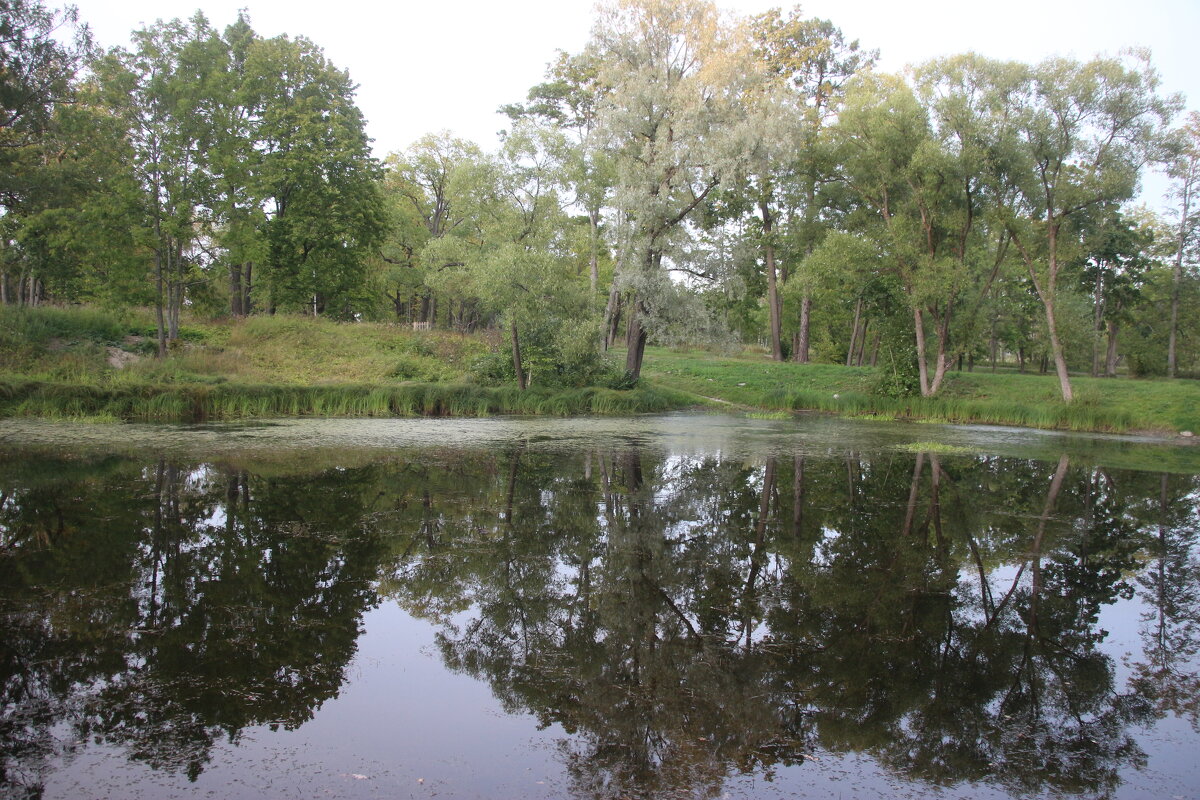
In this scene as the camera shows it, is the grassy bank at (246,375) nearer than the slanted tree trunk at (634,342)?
Yes

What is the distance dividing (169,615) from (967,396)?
26025 mm

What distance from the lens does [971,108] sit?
22344mm

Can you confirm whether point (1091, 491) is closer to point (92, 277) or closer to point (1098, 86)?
point (1098, 86)

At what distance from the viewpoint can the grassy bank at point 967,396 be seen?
21.6 metres

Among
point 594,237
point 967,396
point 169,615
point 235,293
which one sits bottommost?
point 169,615

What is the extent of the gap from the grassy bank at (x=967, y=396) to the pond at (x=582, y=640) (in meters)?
13.4

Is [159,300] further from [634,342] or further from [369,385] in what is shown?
[634,342]

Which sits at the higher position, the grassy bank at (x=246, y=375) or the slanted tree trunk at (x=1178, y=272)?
the slanted tree trunk at (x=1178, y=272)

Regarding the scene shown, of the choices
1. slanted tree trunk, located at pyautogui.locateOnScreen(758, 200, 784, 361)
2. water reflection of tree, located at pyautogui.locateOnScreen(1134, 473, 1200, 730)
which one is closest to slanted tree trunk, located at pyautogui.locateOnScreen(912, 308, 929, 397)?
slanted tree trunk, located at pyautogui.locateOnScreen(758, 200, 784, 361)

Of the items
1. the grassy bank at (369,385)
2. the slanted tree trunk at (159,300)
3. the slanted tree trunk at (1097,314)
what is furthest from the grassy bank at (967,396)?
the slanted tree trunk at (159,300)

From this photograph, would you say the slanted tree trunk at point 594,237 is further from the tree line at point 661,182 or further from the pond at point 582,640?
the pond at point 582,640

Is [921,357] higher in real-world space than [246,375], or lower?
higher

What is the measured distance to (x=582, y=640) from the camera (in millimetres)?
4660

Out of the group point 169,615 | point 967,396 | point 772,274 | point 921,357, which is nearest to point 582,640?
point 169,615
